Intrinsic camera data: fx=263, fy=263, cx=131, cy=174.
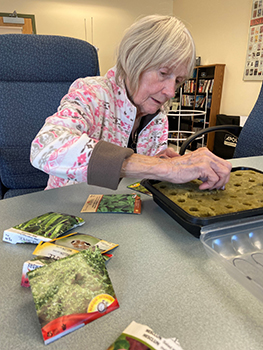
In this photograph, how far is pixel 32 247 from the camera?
1.78 feet

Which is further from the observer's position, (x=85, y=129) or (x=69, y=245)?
(x=85, y=129)

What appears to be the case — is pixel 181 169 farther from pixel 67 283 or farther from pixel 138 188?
pixel 67 283

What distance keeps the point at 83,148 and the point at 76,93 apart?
33 cm

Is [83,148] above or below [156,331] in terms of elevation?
above

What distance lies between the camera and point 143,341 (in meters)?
0.32

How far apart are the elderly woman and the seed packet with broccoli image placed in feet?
0.45

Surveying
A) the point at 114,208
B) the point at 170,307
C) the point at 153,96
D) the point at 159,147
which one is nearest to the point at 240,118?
the point at 159,147

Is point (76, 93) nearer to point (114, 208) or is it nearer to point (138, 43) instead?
point (138, 43)

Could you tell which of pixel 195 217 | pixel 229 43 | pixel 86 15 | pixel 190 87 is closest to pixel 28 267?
pixel 195 217

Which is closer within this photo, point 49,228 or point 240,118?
point 49,228

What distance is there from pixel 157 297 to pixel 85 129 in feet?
1.73

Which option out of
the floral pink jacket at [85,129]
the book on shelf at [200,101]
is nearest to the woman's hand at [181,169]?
the floral pink jacket at [85,129]

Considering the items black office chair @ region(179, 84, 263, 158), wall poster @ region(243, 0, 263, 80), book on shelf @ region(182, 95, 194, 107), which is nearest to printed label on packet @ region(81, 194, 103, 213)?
black office chair @ region(179, 84, 263, 158)

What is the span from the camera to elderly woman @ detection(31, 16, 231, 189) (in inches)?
24.8
